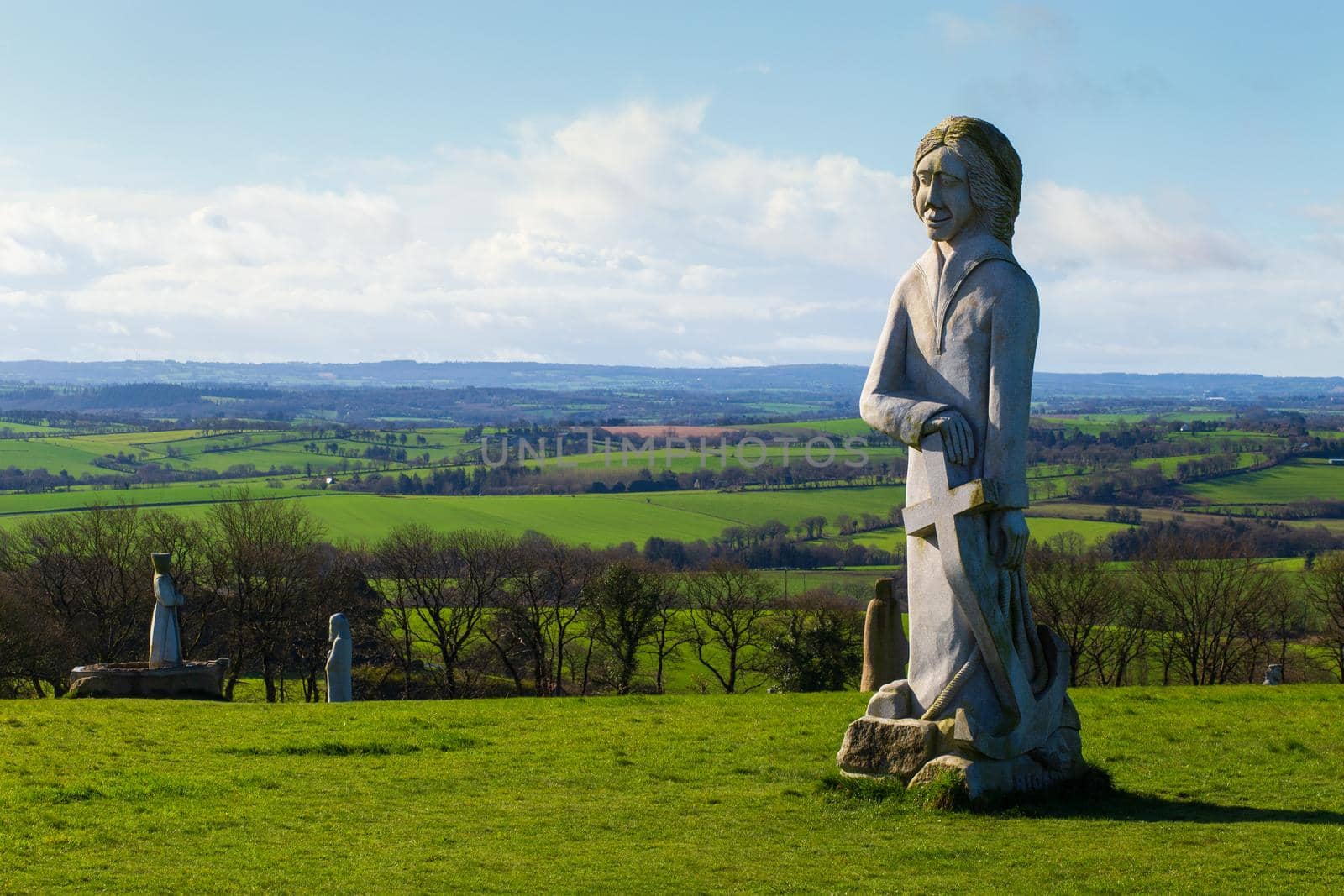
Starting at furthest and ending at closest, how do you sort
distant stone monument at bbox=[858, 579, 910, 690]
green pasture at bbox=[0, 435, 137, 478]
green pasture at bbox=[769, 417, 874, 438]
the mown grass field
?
green pasture at bbox=[769, 417, 874, 438] → green pasture at bbox=[0, 435, 137, 478] → distant stone monument at bbox=[858, 579, 910, 690] → the mown grass field

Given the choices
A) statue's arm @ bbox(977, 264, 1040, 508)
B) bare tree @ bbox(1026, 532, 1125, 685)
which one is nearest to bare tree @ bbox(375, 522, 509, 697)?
bare tree @ bbox(1026, 532, 1125, 685)

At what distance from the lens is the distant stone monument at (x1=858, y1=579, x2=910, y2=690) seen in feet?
78.9

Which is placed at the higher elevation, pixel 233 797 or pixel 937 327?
pixel 937 327

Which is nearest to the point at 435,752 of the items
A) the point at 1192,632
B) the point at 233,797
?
the point at 233,797

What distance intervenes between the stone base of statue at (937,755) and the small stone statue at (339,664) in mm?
15299

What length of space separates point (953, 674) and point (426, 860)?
531 centimetres

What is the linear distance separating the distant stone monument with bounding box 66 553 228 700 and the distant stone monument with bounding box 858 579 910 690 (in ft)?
44.8

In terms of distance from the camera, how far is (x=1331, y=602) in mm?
45156

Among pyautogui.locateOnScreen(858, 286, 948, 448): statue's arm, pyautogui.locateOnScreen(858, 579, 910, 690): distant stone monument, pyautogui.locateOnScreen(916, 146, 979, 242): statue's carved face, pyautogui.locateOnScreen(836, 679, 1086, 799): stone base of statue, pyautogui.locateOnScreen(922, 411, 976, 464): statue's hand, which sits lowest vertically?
pyautogui.locateOnScreen(858, 579, 910, 690): distant stone monument

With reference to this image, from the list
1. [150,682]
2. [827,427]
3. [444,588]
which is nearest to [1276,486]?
[827,427]

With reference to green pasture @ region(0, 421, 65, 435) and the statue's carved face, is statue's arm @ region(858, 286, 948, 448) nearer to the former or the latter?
the statue's carved face

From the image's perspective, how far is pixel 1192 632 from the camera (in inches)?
1810

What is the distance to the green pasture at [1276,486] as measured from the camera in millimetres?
94562

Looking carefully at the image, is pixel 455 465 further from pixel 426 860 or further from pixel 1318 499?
pixel 426 860
